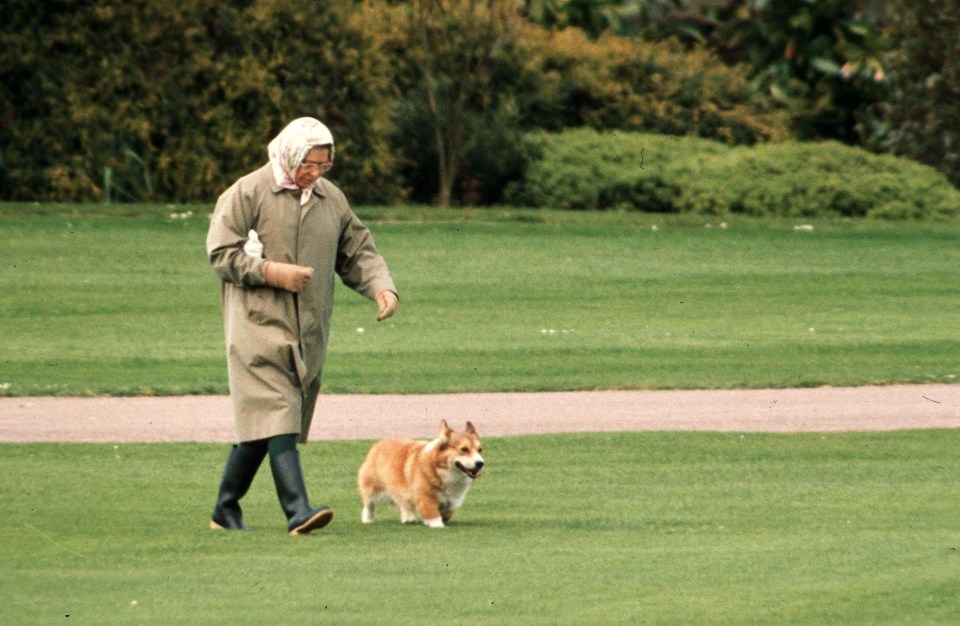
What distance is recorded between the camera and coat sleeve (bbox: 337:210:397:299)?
812 centimetres

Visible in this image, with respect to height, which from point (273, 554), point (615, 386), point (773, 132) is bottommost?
point (773, 132)

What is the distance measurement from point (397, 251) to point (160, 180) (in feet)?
15.7

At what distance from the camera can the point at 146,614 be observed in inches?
247

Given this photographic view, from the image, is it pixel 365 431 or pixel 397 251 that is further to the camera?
pixel 397 251

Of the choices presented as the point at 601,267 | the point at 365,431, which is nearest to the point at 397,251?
the point at 601,267

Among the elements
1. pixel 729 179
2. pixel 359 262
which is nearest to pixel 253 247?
pixel 359 262

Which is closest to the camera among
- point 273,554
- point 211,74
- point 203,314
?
point 273,554

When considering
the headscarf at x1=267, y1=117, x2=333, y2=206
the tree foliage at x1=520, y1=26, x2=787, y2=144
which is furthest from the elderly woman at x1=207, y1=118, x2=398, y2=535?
the tree foliage at x1=520, y1=26, x2=787, y2=144

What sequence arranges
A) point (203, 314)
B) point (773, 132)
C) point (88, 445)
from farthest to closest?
point (773, 132), point (203, 314), point (88, 445)

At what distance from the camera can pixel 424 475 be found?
8234 millimetres

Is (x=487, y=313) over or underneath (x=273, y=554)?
underneath

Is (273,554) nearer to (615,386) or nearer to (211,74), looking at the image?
(615,386)

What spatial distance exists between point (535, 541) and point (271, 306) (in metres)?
1.41

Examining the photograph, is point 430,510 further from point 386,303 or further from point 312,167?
point 312,167
